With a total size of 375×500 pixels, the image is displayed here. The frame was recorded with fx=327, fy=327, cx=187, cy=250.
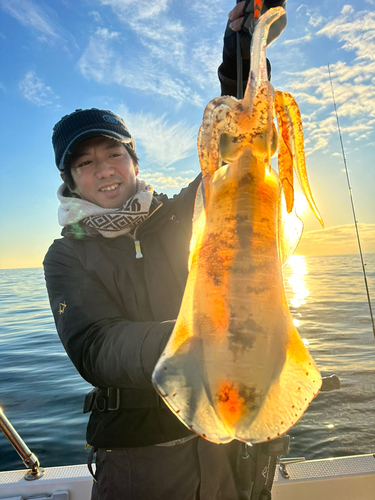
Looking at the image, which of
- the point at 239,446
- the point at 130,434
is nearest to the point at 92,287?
the point at 130,434

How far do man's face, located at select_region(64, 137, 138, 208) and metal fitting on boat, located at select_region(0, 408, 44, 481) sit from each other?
2442 millimetres

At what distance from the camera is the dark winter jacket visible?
2100 mm

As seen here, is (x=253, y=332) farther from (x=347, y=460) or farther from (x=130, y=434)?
(x=347, y=460)

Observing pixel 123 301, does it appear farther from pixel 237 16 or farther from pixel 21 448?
pixel 21 448

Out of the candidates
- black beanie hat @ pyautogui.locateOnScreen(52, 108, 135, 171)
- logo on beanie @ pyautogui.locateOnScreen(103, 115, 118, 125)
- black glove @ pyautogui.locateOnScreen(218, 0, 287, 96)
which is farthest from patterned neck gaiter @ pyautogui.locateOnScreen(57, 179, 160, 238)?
black glove @ pyautogui.locateOnScreen(218, 0, 287, 96)

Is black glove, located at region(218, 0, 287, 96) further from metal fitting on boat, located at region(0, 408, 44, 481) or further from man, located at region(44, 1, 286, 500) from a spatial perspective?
metal fitting on boat, located at region(0, 408, 44, 481)

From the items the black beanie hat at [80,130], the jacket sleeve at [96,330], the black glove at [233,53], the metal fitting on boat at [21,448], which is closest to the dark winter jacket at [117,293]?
the jacket sleeve at [96,330]

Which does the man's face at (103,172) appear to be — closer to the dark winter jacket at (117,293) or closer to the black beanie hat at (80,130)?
Answer: the black beanie hat at (80,130)

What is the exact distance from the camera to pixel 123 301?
2.50 meters

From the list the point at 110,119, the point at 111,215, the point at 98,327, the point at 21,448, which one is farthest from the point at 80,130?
the point at 21,448

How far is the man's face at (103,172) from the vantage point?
292 cm

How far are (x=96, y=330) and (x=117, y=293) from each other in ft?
1.58

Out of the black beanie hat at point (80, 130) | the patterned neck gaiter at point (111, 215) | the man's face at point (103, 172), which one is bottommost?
the patterned neck gaiter at point (111, 215)

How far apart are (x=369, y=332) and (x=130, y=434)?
1228 centimetres
